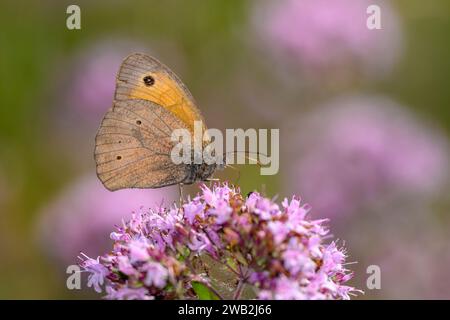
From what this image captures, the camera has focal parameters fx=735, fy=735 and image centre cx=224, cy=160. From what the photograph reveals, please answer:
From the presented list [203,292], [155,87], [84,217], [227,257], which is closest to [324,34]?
[84,217]

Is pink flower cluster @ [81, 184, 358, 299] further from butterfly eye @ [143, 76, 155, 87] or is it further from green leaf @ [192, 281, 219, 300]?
butterfly eye @ [143, 76, 155, 87]

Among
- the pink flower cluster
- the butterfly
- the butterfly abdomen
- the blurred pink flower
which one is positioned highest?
the blurred pink flower

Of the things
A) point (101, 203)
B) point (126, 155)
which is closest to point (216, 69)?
point (101, 203)

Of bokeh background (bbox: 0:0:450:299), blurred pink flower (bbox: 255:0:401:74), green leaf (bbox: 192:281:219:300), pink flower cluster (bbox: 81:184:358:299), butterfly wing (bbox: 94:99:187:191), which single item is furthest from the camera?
blurred pink flower (bbox: 255:0:401:74)

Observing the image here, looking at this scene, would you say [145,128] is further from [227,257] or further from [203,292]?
[203,292]

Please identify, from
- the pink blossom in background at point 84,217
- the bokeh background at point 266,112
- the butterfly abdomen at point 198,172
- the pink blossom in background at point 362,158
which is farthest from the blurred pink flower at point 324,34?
the butterfly abdomen at point 198,172

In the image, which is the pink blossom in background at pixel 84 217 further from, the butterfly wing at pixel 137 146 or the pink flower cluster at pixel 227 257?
the pink flower cluster at pixel 227 257

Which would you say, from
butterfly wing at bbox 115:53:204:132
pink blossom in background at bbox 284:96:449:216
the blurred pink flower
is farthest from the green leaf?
the blurred pink flower
